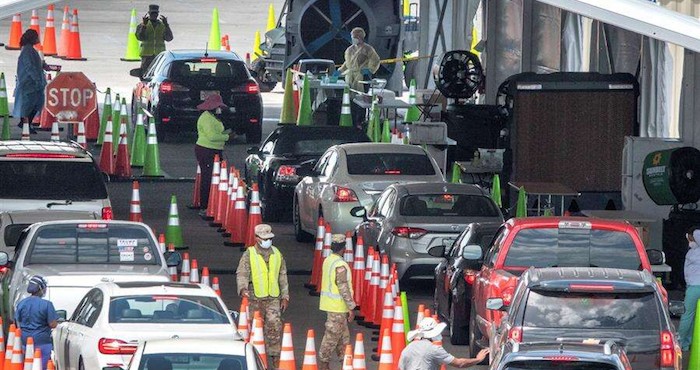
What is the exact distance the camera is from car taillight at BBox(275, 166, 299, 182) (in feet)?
91.5

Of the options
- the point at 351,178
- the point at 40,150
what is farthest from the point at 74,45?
the point at 40,150

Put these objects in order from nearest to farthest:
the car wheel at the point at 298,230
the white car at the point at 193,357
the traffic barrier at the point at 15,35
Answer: the white car at the point at 193,357 → the car wheel at the point at 298,230 → the traffic barrier at the point at 15,35

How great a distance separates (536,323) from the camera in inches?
593

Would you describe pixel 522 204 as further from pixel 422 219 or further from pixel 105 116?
pixel 105 116

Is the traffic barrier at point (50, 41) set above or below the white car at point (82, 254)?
above

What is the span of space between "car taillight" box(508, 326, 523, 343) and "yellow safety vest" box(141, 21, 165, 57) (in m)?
26.8

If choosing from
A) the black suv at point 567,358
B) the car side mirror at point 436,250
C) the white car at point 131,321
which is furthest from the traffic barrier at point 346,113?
the black suv at point 567,358

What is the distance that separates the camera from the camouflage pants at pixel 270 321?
18.4 metres

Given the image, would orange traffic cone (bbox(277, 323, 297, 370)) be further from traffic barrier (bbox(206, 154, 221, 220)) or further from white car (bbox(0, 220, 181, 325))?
traffic barrier (bbox(206, 154, 221, 220))

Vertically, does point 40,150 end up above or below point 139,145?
above

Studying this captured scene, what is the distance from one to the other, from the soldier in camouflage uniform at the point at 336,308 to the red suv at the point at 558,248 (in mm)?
1199

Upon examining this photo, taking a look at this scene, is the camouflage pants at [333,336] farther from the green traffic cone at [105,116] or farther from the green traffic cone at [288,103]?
the green traffic cone at [288,103]

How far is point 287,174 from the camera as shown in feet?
91.6

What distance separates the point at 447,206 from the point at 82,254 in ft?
16.8
